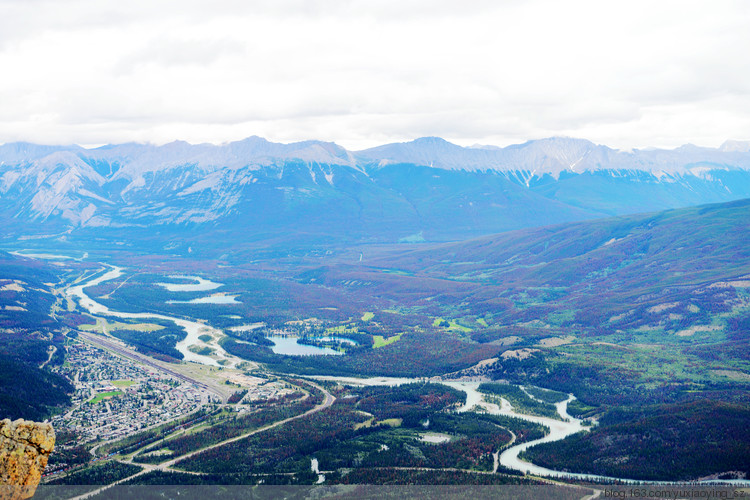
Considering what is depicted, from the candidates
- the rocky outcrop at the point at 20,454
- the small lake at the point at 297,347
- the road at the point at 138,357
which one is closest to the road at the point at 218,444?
the road at the point at 138,357

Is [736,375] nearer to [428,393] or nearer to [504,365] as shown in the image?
[504,365]

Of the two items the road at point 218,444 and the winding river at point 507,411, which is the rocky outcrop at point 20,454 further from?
the winding river at point 507,411

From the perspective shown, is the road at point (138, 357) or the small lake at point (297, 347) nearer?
the road at point (138, 357)

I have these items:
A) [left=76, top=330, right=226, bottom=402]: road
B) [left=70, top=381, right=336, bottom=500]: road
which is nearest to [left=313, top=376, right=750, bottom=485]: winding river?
[left=70, top=381, right=336, bottom=500]: road

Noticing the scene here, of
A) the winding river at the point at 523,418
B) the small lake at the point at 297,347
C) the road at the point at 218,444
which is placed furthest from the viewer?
the small lake at the point at 297,347

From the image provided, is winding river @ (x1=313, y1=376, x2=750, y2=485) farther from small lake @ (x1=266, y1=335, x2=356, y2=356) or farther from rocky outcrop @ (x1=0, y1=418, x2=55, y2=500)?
rocky outcrop @ (x1=0, y1=418, x2=55, y2=500)

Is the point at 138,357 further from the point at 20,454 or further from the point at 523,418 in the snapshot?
the point at 20,454

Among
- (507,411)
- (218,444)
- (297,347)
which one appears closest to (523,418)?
(507,411)
